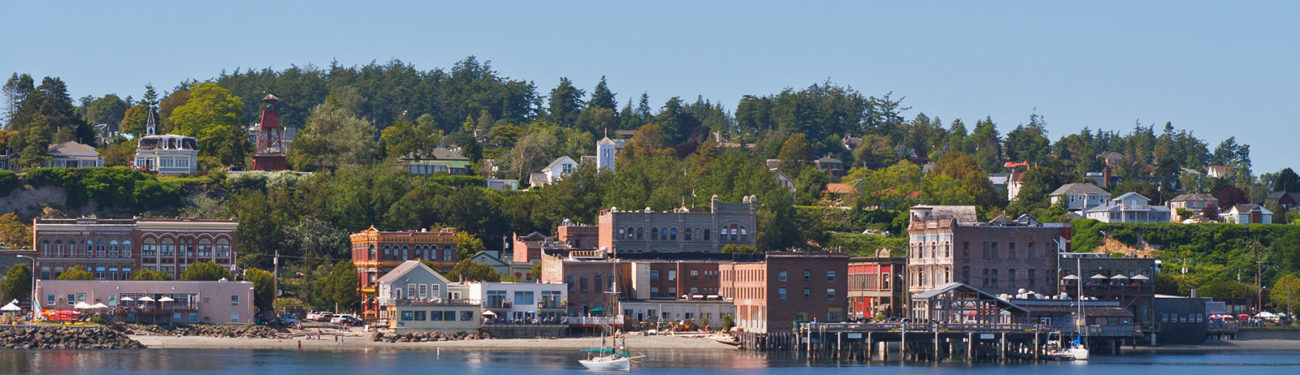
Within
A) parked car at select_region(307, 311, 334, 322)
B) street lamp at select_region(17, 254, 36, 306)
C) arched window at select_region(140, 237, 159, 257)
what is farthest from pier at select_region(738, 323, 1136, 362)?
arched window at select_region(140, 237, 159, 257)

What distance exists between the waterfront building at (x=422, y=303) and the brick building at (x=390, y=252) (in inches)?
250

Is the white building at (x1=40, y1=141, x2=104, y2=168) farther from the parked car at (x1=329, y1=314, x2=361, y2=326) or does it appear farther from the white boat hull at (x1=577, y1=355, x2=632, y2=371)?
the white boat hull at (x1=577, y1=355, x2=632, y2=371)

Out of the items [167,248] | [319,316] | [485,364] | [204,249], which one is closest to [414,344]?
[485,364]

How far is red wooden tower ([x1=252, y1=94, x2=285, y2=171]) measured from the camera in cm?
18400

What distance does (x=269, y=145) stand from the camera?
186750 millimetres

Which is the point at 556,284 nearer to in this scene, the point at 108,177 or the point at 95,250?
the point at 95,250

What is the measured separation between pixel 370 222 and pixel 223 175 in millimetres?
21665

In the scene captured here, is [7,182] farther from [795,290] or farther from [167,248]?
[795,290]

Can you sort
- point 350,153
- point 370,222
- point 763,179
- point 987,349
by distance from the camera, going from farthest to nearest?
1. point 350,153
2. point 763,179
3. point 370,222
4. point 987,349

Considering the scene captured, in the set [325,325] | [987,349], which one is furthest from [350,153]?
[987,349]

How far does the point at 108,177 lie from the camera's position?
172 m

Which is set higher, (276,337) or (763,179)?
(763,179)

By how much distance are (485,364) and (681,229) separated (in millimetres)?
45944

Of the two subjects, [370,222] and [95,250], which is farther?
[370,222]
